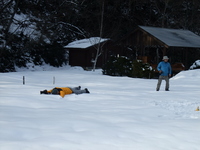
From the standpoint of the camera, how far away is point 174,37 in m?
33.6

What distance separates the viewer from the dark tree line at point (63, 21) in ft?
137

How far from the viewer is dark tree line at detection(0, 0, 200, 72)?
41.9 metres

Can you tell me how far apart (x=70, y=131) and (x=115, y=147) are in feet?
4.65

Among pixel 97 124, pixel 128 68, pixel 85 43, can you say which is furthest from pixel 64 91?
pixel 85 43

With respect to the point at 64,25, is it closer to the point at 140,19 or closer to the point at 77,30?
the point at 77,30

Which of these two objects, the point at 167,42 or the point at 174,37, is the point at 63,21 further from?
the point at 167,42

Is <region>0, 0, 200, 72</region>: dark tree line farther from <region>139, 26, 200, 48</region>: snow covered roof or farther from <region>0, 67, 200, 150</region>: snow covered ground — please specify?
<region>0, 67, 200, 150</region>: snow covered ground

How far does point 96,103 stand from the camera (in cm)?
1224

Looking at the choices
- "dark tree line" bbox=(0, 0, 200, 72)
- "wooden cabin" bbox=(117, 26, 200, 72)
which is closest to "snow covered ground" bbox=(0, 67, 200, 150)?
"wooden cabin" bbox=(117, 26, 200, 72)

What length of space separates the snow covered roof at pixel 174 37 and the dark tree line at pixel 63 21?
31.9 feet

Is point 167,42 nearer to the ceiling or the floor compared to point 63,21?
nearer to the floor

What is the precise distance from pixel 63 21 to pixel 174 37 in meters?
19.1

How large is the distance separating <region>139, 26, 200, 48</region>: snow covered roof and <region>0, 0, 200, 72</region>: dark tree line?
9726mm

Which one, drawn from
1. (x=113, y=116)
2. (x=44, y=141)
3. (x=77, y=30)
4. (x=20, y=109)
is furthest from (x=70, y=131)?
(x=77, y=30)
